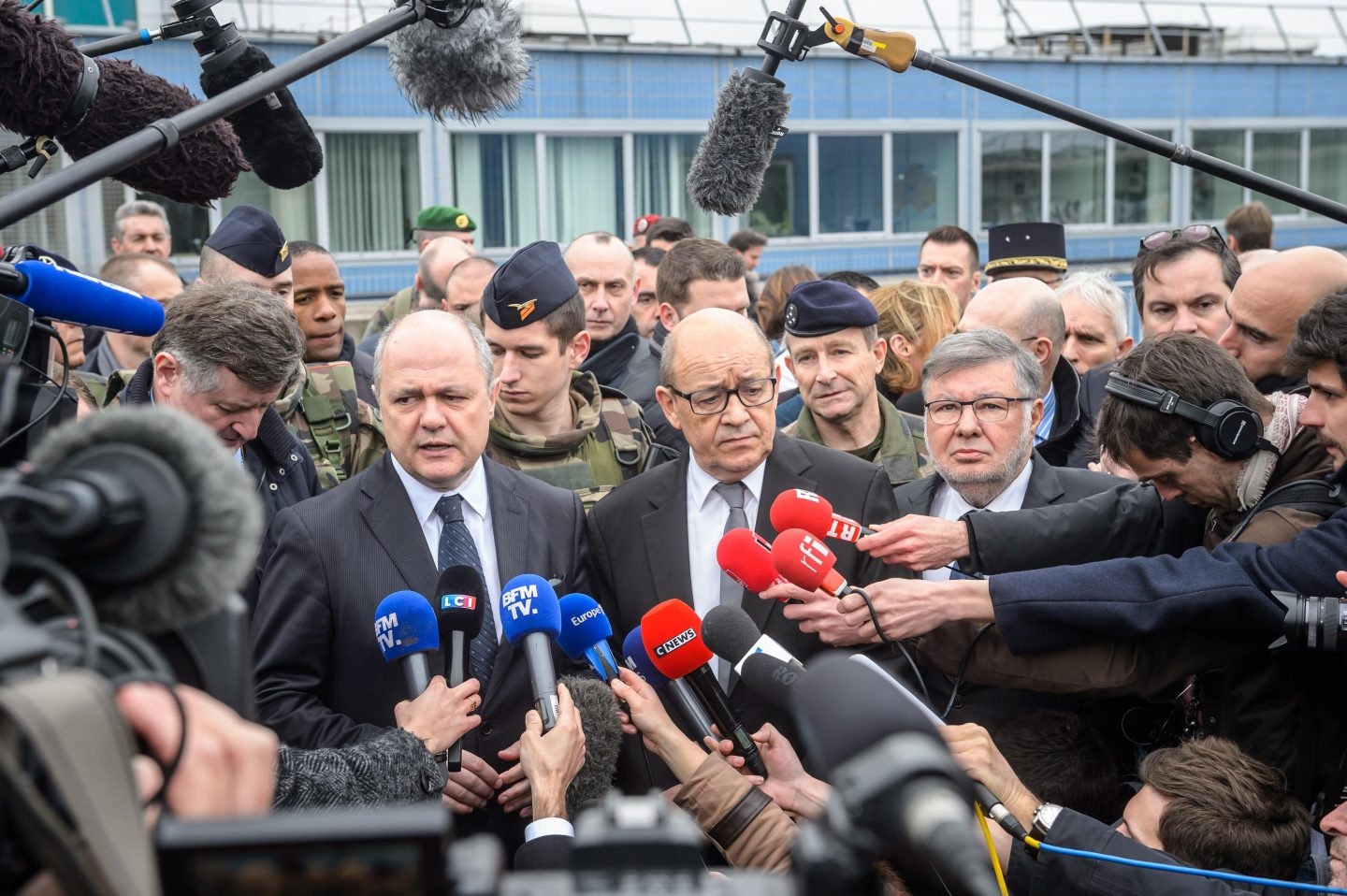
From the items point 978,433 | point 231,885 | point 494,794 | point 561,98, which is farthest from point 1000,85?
point 561,98

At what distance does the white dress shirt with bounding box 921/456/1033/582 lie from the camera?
4.22 meters

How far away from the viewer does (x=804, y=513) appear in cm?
363

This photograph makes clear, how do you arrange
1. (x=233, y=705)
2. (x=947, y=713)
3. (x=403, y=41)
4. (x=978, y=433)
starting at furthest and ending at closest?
(x=978, y=433) < (x=947, y=713) < (x=403, y=41) < (x=233, y=705)

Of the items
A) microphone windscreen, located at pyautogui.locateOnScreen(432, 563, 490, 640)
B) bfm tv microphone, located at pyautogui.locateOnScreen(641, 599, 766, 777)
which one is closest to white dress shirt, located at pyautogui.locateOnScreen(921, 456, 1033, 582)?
bfm tv microphone, located at pyautogui.locateOnScreen(641, 599, 766, 777)

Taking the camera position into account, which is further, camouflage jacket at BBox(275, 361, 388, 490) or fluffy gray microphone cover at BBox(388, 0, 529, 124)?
camouflage jacket at BBox(275, 361, 388, 490)

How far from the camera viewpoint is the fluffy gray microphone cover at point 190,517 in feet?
4.90

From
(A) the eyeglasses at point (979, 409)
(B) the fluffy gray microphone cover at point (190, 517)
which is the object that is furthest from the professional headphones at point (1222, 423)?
(B) the fluffy gray microphone cover at point (190, 517)

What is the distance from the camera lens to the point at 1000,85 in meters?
3.33

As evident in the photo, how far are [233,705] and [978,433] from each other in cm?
293

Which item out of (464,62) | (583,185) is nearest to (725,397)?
(464,62)

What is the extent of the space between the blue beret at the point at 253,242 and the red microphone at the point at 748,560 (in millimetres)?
2940

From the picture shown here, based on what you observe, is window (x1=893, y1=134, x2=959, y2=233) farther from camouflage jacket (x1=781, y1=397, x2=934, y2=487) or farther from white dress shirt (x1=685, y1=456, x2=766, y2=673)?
white dress shirt (x1=685, y1=456, x2=766, y2=673)

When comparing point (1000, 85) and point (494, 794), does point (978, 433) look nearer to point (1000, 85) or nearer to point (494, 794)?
point (1000, 85)

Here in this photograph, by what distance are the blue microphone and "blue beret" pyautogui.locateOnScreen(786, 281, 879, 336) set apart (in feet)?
7.48
